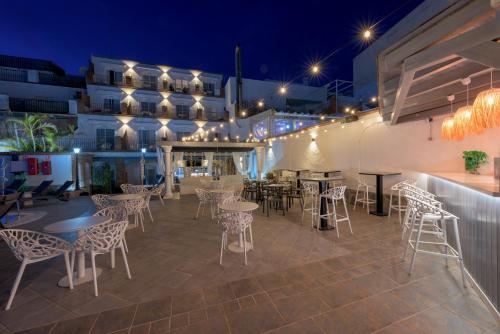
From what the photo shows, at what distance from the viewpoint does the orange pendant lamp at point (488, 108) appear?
2.44 metres

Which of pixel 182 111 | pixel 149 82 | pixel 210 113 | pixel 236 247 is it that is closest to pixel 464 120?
pixel 236 247

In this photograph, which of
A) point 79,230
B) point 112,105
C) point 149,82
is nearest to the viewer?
point 79,230

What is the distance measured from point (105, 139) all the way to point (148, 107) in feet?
12.4

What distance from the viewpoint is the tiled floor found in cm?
201

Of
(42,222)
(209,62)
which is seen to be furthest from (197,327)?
(209,62)

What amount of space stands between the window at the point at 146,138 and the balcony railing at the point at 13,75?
320 inches

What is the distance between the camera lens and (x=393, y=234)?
4.26m

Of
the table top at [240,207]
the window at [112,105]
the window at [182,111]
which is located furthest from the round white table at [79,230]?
the window at [182,111]

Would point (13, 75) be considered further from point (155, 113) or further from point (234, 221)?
point (234, 221)

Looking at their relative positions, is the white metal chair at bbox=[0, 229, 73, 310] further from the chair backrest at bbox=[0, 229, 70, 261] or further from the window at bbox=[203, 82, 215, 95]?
the window at bbox=[203, 82, 215, 95]

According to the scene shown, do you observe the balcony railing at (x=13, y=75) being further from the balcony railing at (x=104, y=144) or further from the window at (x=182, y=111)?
the window at (x=182, y=111)

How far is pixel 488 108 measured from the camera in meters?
2.49

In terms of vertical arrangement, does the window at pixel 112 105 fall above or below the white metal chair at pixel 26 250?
above

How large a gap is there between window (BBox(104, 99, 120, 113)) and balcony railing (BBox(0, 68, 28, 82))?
5.36 metres
